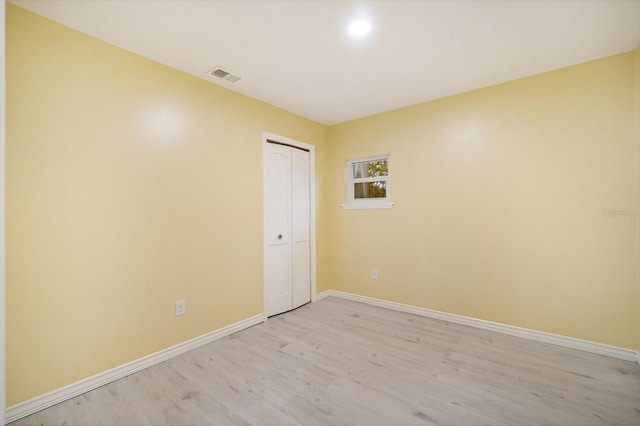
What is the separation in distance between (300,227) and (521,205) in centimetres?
253

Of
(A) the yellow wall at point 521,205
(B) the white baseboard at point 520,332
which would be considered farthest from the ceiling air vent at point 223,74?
(B) the white baseboard at point 520,332

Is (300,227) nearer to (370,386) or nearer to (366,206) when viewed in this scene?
(366,206)

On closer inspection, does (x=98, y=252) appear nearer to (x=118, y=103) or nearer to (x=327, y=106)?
(x=118, y=103)

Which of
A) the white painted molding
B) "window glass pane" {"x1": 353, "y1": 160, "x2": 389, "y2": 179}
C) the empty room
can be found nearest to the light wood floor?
the empty room

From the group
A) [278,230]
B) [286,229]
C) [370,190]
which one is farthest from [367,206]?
[278,230]

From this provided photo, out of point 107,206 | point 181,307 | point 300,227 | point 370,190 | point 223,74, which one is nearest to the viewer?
point 107,206

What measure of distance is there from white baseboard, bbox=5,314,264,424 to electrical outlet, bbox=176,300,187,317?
0.27 metres

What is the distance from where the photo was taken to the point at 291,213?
3.68 meters

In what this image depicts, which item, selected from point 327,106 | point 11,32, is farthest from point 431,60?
point 11,32

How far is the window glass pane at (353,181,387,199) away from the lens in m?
3.82

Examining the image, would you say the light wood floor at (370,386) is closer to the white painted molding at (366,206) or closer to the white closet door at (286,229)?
the white closet door at (286,229)

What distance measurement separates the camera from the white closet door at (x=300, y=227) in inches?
146

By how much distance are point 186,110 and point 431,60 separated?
227 centimetres

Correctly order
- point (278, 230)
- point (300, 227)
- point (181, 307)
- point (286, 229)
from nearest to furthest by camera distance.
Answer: point (181, 307)
point (278, 230)
point (286, 229)
point (300, 227)
